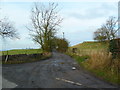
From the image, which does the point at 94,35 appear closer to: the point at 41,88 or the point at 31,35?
the point at 31,35

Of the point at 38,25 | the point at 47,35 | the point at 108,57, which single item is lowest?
the point at 108,57

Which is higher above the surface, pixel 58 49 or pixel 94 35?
pixel 94 35

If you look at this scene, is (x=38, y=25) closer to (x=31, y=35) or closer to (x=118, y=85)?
(x=31, y=35)

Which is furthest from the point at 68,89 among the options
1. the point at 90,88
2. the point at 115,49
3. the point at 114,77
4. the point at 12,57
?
the point at 12,57

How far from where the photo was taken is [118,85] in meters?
7.74

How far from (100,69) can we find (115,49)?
2105 mm

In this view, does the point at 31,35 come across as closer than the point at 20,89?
No

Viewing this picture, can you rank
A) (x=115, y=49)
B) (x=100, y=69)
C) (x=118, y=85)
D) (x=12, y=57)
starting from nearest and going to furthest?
(x=118, y=85), (x=100, y=69), (x=115, y=49), (x=12, y=57)

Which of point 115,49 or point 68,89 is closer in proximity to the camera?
point 68,89

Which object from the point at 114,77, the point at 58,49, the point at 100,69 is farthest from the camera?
the point at 58,49

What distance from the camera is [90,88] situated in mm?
7164

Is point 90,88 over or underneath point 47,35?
underneath

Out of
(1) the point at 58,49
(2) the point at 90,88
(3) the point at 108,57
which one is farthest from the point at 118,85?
(1) the point at 58,49

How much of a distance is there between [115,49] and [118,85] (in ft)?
14.8
